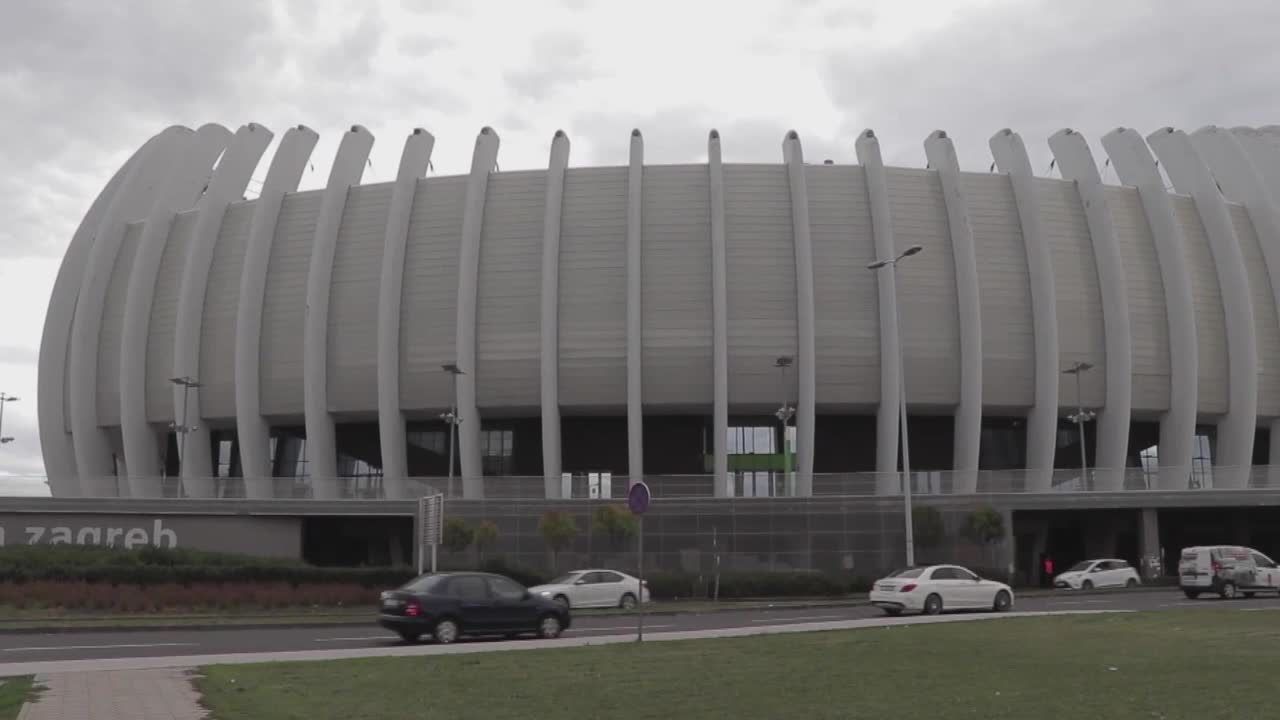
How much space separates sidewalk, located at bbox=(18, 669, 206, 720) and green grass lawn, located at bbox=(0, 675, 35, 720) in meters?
0.11

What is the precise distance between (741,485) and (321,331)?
65.6 feet

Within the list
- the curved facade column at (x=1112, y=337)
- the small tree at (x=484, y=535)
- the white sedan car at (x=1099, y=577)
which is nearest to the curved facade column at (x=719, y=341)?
the small tree at (x=484, y=535)

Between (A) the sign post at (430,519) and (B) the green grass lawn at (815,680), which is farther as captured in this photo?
(A) the sign post at (430,519)

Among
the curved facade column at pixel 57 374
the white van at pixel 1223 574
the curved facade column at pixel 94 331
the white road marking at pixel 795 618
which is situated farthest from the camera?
the curved facade column at pixel 57 374

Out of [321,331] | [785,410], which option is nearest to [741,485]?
[785,410]

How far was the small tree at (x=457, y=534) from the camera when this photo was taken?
40.6m

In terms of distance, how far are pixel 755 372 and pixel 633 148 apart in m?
11.2

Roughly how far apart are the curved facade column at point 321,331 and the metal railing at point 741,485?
5.31 metres

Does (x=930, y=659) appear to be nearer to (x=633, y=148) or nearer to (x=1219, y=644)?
(x=1219, y=644)

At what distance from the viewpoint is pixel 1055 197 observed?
178 ft

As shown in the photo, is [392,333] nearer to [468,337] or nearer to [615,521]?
[468,337]

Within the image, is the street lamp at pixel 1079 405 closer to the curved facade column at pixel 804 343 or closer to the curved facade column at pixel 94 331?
the curved facade column at pixel 804 343

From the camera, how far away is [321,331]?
51.2m

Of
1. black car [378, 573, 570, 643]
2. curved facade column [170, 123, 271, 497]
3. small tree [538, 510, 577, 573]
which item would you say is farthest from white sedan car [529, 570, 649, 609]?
curved facade column [170, 123, 271, 497]
